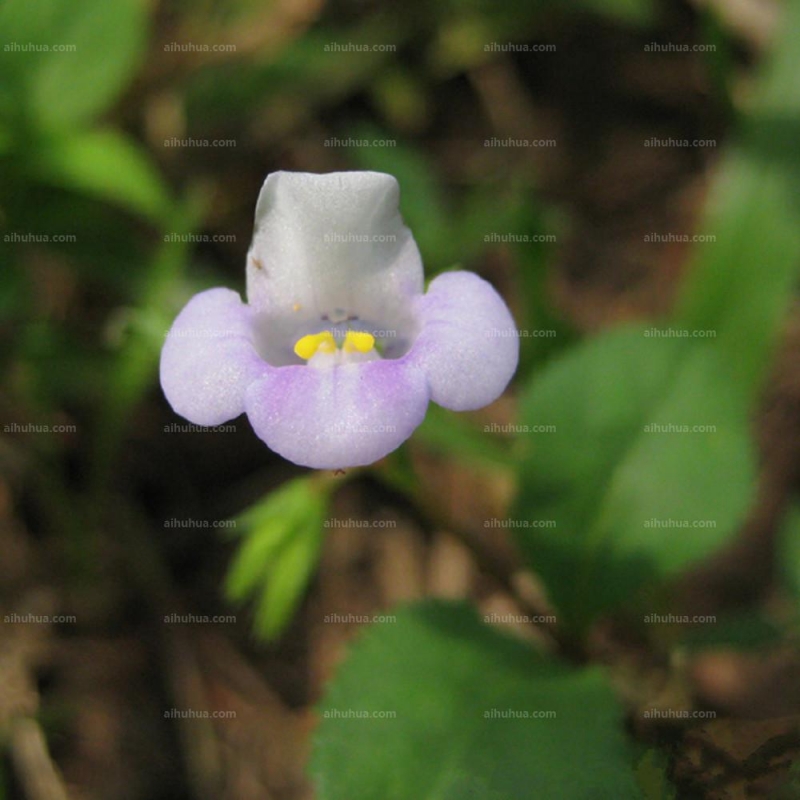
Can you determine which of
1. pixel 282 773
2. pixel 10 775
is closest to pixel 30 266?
pixel 10 775

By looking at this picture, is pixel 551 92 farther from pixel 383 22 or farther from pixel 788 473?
pixel 788 473

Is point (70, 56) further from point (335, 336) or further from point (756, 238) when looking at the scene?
point (756, 238)

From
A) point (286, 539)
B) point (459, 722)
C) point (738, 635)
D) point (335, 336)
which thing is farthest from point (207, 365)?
point (738, 635)

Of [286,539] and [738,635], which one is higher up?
[286,539]

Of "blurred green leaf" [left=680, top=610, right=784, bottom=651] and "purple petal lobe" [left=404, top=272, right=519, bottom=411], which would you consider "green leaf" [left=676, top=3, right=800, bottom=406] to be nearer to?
"blurred green leaf" [left=680, top=610, right=784, bottom=651]

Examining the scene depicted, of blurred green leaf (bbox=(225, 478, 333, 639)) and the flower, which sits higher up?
the flower

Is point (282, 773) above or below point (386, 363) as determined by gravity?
below

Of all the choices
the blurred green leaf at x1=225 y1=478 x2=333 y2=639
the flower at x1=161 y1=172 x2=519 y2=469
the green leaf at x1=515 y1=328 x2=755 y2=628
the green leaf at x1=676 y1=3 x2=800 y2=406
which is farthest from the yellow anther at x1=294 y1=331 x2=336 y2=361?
the green leaf at x1=676 y1=3 x2=800 y2=406
